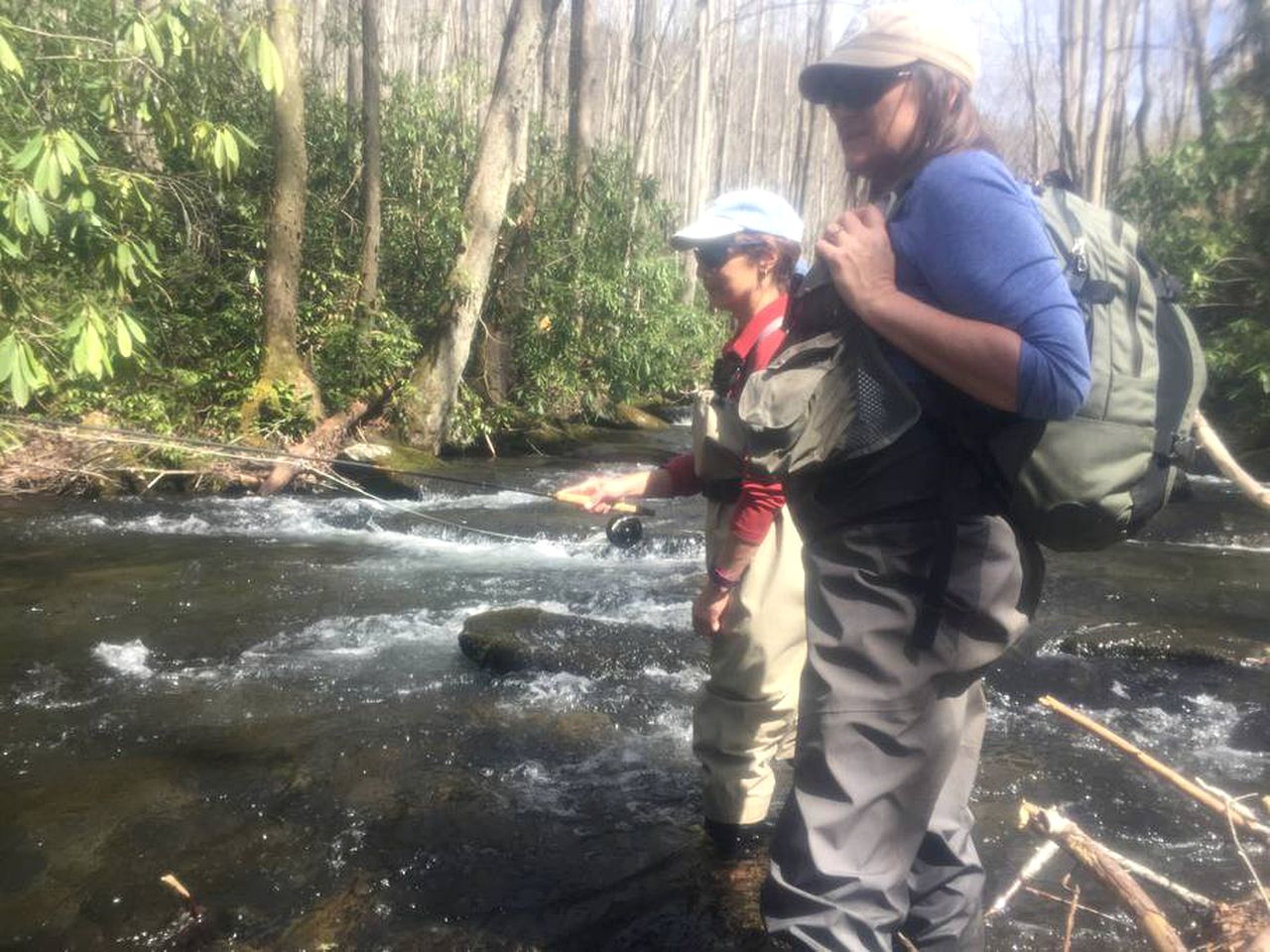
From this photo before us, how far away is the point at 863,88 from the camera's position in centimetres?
153

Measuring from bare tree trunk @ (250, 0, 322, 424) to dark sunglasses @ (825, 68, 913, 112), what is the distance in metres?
9.29

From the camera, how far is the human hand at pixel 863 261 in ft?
4.88

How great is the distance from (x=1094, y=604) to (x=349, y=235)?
9679 mm

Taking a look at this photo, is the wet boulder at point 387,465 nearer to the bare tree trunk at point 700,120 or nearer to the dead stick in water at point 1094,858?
the dead stick in water at point 1094,858

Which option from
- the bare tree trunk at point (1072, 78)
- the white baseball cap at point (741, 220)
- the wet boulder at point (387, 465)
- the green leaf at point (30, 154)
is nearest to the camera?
the white baseball cap at point (741, 220)

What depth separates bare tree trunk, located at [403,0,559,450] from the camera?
37.0 ft

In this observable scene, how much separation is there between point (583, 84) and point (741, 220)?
14429 millimetres

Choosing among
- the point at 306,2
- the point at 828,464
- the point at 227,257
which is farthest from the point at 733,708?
the point at 306,2

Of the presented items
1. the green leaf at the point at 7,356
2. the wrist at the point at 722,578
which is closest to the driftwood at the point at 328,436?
the green leaf at the point at 7,356

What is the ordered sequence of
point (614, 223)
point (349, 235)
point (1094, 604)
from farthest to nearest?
1. point (614, 223)
2. point (349, 235)
3. point (1094, 604)

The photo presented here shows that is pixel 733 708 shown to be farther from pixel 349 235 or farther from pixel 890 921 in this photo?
pixel 349 235

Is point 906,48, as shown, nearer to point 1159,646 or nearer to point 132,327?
point 132,327

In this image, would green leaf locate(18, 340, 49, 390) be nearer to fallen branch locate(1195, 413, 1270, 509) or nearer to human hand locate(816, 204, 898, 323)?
human hand locate(816, 204, 898, 323)

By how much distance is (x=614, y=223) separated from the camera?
13.9 meters
